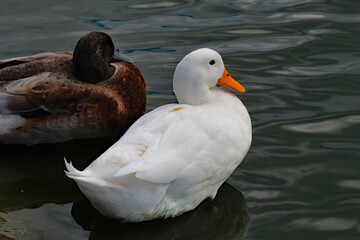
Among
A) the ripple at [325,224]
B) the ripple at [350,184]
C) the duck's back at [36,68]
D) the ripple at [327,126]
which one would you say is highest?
the duck's back at [36,68]

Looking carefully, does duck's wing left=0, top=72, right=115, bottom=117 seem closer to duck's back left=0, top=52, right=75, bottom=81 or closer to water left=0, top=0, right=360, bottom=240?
duck's back left=0, top=52, right=75, bottom=81

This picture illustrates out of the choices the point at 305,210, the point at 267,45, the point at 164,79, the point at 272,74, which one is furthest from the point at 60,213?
the point at 267,45

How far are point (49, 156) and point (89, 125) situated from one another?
41 centimetres

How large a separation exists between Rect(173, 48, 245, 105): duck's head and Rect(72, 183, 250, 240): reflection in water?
0.74 metres

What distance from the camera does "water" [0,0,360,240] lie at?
4.30m

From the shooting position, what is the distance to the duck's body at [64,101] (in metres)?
5.37

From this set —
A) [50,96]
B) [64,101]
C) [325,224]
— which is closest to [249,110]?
[64,101]

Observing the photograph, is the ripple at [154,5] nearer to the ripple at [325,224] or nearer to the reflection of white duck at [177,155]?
the reflection of white duck at [177,155]

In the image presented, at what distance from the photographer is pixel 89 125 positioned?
541 centimetres

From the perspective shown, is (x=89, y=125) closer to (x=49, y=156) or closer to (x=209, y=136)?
(x=49, y=156)

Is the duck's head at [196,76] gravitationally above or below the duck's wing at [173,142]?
above

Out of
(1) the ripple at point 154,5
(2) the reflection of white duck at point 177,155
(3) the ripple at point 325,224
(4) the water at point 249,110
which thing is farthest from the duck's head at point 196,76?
(1) the ripple at point 154,5

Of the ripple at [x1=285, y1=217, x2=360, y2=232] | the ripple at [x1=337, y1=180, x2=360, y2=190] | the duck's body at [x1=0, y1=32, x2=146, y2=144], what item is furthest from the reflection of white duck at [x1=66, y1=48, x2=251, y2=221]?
the duck's body at [x1=0, y1=32, x2=146, y2=144]

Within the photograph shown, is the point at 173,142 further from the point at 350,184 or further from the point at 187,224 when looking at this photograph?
the point at 350,184
